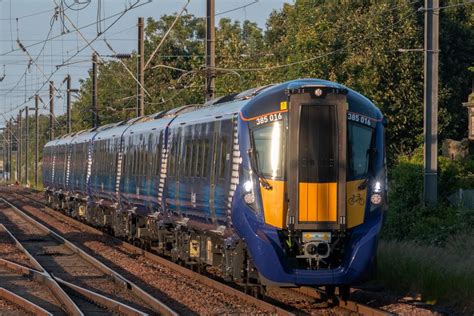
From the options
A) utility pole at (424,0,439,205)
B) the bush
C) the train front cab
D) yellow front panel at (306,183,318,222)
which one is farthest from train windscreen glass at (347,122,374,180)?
utility pole at (424,0,439,205)

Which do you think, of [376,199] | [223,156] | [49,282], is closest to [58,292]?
[49,282]

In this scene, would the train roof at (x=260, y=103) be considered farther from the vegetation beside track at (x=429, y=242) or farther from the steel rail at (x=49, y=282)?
the steel rail at (x=49, y=282)

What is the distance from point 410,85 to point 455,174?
680 inches

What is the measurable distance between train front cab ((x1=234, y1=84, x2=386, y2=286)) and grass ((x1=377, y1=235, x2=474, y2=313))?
1370 millimetres

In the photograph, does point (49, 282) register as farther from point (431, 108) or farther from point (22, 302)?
point (431, 108)

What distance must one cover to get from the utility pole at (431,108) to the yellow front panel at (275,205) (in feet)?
29.2

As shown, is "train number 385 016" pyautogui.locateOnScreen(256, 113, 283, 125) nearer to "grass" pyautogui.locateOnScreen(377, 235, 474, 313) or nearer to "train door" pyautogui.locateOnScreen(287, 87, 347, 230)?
"train door" pyautogui.locateOnScreen(287, 87, 347, 230)

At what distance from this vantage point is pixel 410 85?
4294 centimetres

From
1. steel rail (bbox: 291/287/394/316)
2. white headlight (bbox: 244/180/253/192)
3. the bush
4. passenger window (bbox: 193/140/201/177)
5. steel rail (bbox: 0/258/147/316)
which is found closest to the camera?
steel rail (bbox: 291/287/394/316)

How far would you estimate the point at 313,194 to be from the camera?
13375 mm

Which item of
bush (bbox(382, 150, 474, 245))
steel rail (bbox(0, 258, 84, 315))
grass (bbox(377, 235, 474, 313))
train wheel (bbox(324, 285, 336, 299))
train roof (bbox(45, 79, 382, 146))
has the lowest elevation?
steel rail (bbox(0, 258, 84, 315))

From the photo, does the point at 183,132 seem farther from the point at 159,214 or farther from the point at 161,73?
the point at 161,73

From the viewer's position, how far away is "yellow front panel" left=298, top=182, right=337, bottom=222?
1333cm

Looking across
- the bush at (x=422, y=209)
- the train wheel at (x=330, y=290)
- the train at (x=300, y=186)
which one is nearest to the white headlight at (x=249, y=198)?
the train at (x=300, y=186)
